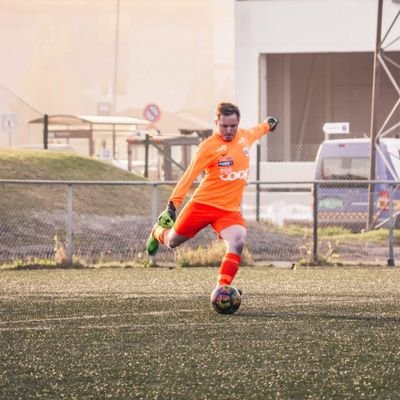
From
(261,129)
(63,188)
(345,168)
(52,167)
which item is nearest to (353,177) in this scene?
(345,168)

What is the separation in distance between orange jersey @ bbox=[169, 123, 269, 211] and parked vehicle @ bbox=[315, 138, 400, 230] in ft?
36.1

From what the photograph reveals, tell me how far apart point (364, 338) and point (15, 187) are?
48.1 ft

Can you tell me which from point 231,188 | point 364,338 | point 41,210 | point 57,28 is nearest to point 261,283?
point 231,188

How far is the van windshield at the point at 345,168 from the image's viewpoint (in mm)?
27219

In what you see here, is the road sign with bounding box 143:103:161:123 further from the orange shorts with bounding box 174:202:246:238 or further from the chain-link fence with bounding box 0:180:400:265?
the orange shorts with bounding box 174:202:246:238

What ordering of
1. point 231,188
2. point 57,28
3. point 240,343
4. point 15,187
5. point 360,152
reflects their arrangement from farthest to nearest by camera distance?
1. point 57,28
2. point 360,152
3. point 15,187
4. point 231,188
5. point 240,343

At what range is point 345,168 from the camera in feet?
91.6

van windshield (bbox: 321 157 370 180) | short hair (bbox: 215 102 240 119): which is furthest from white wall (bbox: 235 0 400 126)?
short hair (bbox: 215 102 240 119)

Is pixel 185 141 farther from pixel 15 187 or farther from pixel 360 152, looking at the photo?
pixel 15 187

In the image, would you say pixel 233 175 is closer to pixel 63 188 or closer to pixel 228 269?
pixel 228 269

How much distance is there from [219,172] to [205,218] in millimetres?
442

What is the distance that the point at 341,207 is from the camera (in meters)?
24.6

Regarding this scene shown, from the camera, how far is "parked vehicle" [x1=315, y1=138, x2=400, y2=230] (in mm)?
24062

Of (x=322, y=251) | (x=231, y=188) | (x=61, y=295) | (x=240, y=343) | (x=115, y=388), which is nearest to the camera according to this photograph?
(x=115, y=388)
